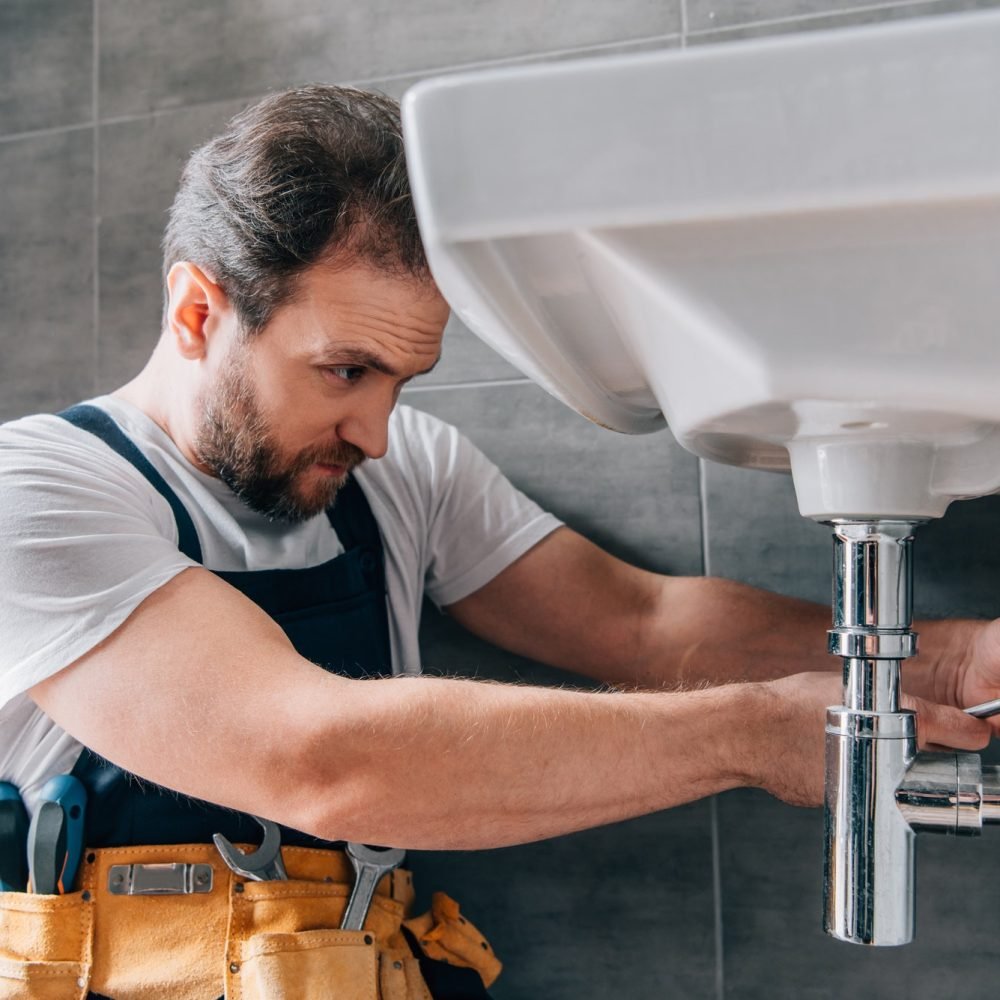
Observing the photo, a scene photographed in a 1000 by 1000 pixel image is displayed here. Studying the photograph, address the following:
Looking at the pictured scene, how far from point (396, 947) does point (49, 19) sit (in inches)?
44.9

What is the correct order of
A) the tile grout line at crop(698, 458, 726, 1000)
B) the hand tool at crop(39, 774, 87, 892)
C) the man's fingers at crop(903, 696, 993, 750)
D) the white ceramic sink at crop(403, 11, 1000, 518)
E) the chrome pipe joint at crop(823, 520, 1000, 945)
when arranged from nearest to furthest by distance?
the white ceramic sink at crop(403, 11, 1000, 518), the chrome pipe joint at crop(823, 520, 1000, 945), the man's fingers at crop(903, 696, 993, 750), the hand tool at crop(39, 774, 87, 892), the tile grout line at crop(698, 458, 726, 1000)

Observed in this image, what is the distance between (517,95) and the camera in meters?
0.45

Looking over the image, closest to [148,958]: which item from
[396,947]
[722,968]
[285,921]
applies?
[285,921]

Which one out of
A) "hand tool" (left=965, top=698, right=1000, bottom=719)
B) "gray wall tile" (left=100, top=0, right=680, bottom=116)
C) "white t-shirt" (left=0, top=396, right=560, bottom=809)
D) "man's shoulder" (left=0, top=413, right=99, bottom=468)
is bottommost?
"hand tool" (left=965, top=698, right=1000, bottom=719)

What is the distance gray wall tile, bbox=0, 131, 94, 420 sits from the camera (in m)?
1.31

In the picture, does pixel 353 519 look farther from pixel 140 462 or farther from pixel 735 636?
pixel 735 636

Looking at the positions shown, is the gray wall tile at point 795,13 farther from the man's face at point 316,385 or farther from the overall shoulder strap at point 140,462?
the overall shoulder strap at point 140,462

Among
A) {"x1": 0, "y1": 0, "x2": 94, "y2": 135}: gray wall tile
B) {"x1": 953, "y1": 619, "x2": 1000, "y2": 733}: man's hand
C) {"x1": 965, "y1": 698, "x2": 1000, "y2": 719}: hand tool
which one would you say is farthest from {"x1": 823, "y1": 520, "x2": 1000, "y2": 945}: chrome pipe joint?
{"x1": 0, "y1": 0, "x2": 94, "y2": 135}: gray wall tile

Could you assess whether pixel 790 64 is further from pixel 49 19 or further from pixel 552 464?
pixel 49 19

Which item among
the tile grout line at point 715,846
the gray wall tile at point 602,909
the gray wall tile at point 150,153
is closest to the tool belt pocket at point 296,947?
the gray wall tile at point 602,909

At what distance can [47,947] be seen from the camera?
830 millimetres

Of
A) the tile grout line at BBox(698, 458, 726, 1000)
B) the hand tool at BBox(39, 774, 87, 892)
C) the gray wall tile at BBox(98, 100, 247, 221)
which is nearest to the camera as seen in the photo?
the hand tool at BBox(39, 774, 87, 892)

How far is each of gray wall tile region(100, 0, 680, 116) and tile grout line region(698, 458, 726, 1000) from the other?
0.47 m

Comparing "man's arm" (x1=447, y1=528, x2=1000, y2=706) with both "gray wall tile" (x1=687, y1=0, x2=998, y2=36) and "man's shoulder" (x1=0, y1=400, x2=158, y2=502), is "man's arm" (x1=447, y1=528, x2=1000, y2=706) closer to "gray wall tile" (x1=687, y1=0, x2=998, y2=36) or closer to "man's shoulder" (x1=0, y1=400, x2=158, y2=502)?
"man's shoulder" (x1=0, y1=400, x2=158, y2=502)
